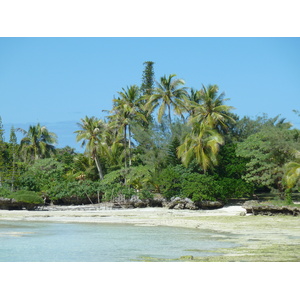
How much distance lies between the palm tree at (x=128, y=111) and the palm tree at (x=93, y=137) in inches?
30.5

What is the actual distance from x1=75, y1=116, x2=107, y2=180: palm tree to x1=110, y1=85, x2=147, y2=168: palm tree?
2.55ft

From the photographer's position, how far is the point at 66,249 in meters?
7.80

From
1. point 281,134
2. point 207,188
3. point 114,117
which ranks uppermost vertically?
point 114,117

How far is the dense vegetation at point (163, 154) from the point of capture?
1652 centimetres

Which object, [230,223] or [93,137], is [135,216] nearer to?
[230,223]

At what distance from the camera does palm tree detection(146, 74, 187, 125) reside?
20.5 meters

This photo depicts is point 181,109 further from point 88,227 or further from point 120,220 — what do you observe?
point 88,227

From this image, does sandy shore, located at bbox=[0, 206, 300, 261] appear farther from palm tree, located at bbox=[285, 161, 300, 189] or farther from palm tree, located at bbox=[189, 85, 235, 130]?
palm tree, located at bbox=[189, 85, 235, 130]

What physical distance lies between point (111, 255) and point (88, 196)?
1029cm

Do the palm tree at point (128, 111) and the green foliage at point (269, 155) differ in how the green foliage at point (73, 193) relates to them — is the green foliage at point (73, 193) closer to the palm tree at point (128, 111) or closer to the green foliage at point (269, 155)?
the palm tree at point (128, 111)

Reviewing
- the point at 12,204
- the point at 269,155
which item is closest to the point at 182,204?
the point at 269,155

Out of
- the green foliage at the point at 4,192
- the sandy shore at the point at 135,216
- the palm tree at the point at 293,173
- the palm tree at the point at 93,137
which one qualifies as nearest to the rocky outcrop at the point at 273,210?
the palm tree at the point at 293,173
